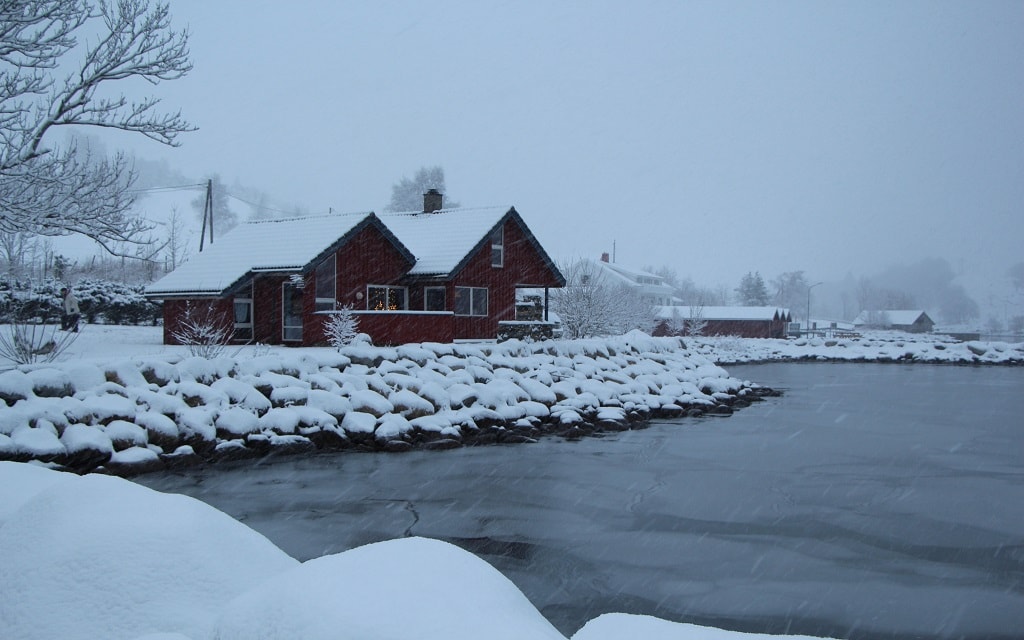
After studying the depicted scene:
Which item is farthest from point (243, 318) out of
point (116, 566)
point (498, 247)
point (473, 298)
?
point (116, 566)

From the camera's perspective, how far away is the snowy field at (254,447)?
2701 millimetres

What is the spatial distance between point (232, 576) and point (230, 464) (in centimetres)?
978

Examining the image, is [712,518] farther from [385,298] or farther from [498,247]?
[498,247]

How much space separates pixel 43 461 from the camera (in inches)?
445

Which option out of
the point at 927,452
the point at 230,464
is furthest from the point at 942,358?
the point at 230,464

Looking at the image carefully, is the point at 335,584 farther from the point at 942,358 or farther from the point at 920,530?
the point at 942,358

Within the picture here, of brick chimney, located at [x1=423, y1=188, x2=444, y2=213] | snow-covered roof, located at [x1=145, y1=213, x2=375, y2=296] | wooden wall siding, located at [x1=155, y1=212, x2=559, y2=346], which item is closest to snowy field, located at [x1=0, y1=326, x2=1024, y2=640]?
snow-covered roof, located at [x1=145, y1=213, x2=375, y2=296]

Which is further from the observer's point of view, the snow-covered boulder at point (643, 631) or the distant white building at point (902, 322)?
the distant white building at point (902, 322)

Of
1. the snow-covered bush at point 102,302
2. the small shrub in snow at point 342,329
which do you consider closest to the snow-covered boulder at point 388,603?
the small shrub in snow at point 342,329

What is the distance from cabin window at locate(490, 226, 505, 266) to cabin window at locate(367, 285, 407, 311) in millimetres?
3647

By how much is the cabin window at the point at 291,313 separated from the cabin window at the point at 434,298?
15.9 feet

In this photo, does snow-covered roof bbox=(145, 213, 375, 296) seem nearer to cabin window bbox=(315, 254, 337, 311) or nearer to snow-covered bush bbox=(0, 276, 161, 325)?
cabin window bbox=(315, 254, 337, 311)

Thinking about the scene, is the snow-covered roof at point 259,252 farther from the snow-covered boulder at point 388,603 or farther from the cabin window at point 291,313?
the snow-covered boulder at point 388,603

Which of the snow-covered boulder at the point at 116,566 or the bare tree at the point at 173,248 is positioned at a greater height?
the bare tree at the point at 173,248
